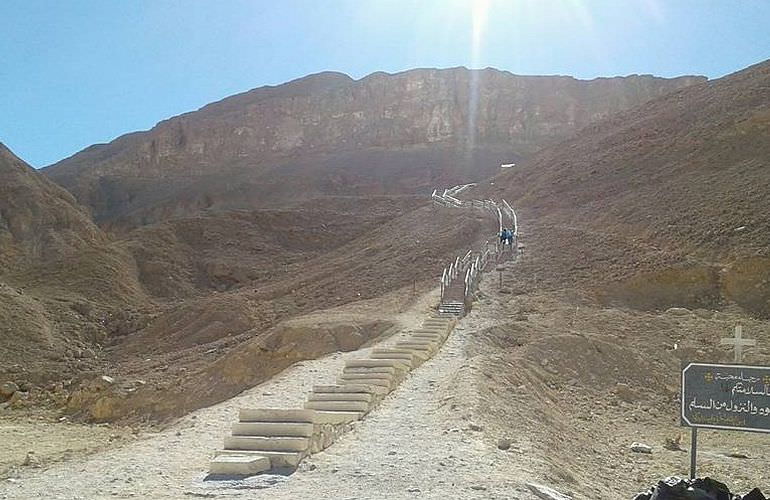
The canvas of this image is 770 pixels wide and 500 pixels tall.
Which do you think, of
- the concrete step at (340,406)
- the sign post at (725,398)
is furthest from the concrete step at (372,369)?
Result: the sign post at (725,398)

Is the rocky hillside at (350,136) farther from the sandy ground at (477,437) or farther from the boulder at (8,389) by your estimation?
the sandy ground at (477,437)

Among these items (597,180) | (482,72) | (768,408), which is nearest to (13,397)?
(768,408)

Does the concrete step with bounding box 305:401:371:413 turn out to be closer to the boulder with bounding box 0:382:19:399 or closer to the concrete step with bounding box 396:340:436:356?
the concrete step with bounding box 396:340:436:356

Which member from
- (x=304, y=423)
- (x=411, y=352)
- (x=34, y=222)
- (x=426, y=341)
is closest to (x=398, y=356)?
(x=411, y=352)

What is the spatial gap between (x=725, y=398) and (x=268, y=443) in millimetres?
4845

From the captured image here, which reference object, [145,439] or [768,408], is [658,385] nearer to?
[768,408]

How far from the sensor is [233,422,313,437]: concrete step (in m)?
9.38

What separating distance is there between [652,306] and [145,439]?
1510cm

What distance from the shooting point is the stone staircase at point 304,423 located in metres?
8.78

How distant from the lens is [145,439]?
11.4 m

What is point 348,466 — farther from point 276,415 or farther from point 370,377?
point 370,377

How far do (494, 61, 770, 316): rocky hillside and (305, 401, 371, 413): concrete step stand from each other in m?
13.0

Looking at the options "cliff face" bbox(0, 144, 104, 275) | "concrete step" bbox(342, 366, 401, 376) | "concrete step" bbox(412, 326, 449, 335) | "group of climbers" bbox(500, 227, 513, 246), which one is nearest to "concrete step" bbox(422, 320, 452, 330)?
"concrete step" bbox(412, 326, 449, 335)

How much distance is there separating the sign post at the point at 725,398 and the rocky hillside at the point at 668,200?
13.9 meters
